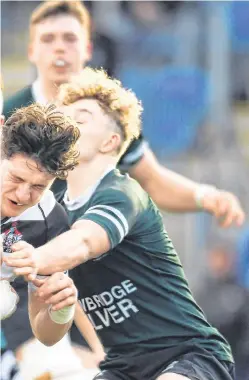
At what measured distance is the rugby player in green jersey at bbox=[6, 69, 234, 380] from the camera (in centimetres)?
247

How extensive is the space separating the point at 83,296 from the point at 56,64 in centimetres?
81

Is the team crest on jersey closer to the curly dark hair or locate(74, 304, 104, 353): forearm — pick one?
the curly dark hair

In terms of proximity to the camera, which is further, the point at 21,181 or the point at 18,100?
the point at 18,100

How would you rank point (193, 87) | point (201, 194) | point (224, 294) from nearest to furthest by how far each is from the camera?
point (201, 194), point (193, 87), point (224, 294)

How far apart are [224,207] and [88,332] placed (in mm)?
578

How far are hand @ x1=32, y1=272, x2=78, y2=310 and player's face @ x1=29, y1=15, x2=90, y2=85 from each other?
890mm

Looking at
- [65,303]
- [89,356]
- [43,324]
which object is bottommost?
[89,356]

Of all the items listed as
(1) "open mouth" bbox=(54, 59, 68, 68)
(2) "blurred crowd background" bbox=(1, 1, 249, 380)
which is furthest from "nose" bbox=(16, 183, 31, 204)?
(2) "blurred crowd background" bbox=(1, 1, 249, 380)

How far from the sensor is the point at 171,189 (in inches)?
119

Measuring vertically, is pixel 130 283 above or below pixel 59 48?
below

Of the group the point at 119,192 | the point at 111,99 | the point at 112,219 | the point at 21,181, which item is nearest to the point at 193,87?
the point at 111,99

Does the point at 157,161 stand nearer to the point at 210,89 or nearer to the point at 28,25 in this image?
the point at 210,89

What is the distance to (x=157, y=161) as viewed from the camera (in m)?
3.14

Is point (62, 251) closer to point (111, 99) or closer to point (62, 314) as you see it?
point (62, 314)
